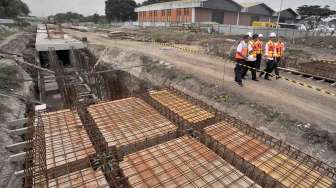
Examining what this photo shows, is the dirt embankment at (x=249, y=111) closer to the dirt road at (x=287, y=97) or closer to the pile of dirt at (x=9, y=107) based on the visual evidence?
the dirt road at (x=287, y=97)

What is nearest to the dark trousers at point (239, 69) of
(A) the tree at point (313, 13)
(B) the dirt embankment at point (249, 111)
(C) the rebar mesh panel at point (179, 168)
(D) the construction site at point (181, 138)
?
(D) the construction site at point (181, 138)

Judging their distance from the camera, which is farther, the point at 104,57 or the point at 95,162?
the point at 104,57

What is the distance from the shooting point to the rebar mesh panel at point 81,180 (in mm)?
3328

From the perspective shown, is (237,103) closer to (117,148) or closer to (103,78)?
(117,148)

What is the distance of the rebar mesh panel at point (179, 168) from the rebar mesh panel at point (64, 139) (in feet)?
3.05

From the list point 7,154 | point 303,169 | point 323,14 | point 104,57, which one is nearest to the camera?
point 303,169

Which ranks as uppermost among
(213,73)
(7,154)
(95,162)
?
(213,73)

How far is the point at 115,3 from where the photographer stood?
2844 inches

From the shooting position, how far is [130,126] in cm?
494

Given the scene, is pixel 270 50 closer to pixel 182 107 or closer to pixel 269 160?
pixel 182 107

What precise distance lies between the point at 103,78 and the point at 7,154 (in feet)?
29.6

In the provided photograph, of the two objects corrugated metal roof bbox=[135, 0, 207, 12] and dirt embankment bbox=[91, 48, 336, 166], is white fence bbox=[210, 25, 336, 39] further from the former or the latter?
dirt embankment bbox=[91, 48, 336, 166]

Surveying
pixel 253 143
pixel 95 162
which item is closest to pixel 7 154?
pixel 95 162

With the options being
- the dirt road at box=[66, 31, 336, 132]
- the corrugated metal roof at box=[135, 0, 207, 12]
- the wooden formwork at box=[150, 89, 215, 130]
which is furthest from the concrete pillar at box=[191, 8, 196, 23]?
the wooden formwork at box=[150, 89, 215, 130]
